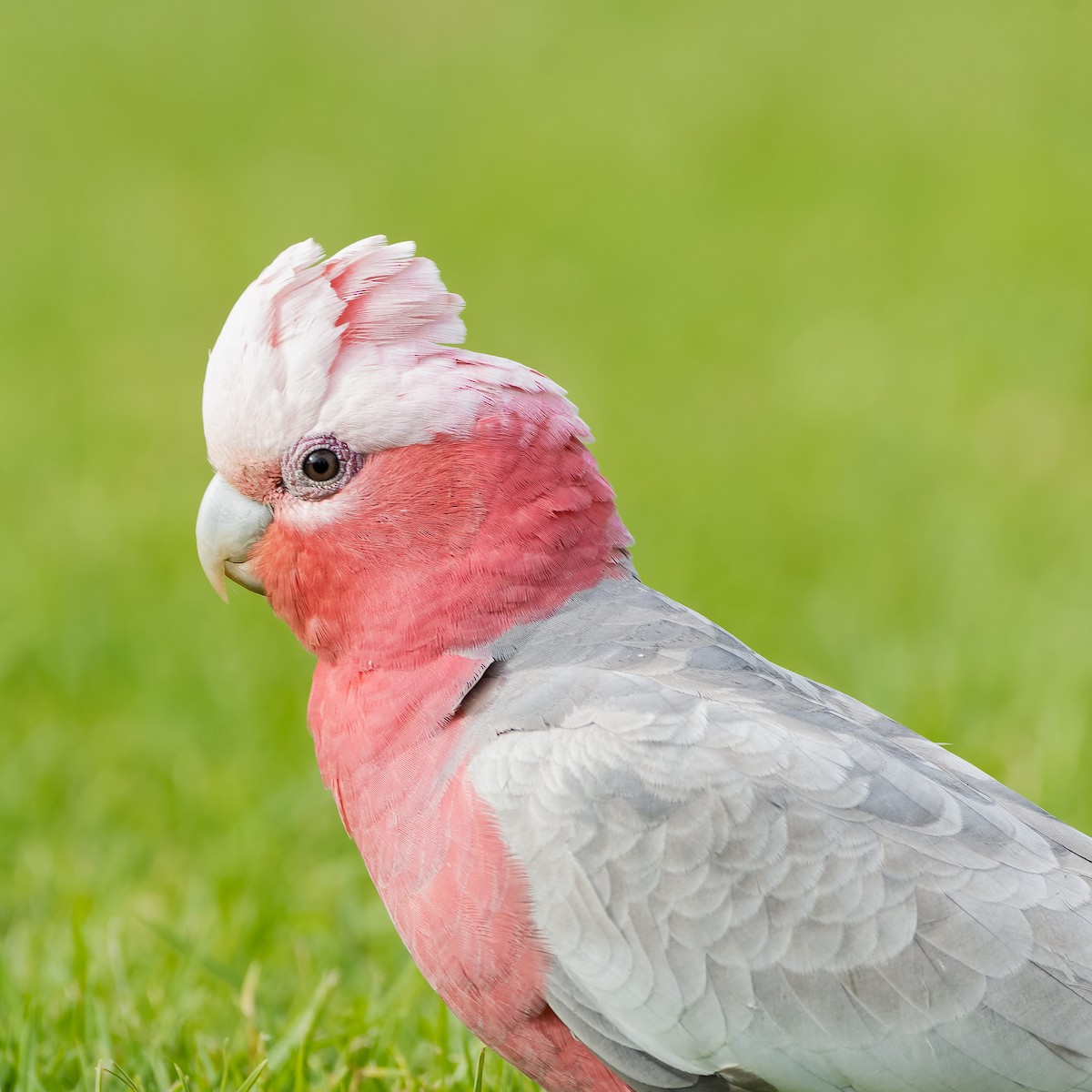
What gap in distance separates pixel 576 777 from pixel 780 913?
0.46 meters

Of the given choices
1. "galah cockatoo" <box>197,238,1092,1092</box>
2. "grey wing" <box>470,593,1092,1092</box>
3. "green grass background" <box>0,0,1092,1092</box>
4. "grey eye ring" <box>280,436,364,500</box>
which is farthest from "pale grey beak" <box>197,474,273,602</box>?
"green grass background" <box>0,0,1092,1092</box>

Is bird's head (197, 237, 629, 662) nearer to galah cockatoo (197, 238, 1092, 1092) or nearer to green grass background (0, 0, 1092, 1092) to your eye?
galah cockatoo (197, 238, 1092, 1092)

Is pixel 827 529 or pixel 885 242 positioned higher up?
pixel 885 242

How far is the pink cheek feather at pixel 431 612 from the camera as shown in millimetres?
2930

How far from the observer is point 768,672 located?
3199mm

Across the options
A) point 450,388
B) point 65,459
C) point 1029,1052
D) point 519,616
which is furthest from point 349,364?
point 65,459

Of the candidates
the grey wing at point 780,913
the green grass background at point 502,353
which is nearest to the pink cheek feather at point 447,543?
the grey wing at point 780,913

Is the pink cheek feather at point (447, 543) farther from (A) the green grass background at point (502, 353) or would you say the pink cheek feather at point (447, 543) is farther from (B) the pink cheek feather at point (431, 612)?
(A) the green grass background at point (502, 353)

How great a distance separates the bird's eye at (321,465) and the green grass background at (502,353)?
4.62 feet

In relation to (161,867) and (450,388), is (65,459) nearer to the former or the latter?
(161,867)

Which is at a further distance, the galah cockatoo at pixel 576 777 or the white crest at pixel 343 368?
the white crest at pixel 343 368

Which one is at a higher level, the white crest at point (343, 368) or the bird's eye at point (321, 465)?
the white crest at point (343, 368)

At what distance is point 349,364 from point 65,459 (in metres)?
5.14

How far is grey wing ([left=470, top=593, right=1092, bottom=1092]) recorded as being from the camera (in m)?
2.69
